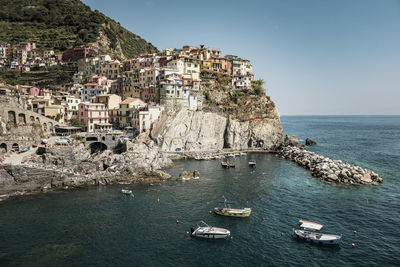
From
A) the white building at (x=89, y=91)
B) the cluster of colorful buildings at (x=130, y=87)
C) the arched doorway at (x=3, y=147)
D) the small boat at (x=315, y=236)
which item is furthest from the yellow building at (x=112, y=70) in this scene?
the small boat at (x=315, y=236)

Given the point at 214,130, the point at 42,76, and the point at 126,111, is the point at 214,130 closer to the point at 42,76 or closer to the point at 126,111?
the point at 126,111

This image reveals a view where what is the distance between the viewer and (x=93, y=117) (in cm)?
7725

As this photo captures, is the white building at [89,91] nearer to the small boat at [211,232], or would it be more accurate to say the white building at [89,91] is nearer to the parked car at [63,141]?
the parked car at [63,141]

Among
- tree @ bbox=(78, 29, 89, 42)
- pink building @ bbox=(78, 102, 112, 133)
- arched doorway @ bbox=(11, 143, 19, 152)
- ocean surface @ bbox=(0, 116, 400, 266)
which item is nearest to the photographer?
ocean surface @ bbox=(0, 116, 400, 266)

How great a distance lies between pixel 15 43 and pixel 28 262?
139892 mm

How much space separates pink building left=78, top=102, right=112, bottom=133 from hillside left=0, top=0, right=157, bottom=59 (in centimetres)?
6120

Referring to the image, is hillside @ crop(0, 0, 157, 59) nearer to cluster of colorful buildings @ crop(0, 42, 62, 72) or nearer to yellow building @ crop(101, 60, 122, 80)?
Result: cluster of colorful buildings @ crop(0, 42, 62, 72)

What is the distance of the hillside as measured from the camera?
422 feet

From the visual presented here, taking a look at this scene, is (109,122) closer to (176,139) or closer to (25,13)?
(176,139)

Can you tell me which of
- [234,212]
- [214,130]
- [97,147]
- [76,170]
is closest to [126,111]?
[97,147]

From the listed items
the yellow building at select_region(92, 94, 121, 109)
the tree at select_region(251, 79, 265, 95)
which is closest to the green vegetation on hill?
the yellow building at select_region(92, 94, 121, 109)

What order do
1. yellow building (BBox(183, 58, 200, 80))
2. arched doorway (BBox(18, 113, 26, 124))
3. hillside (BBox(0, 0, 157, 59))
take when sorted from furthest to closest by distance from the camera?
hillside (BBox(0, 0, 157, 59))
yellow building (BBox(183, 58, 200, 80))
arched doorway (BBox(18, 113, 26, 124))

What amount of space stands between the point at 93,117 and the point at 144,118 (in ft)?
51.9

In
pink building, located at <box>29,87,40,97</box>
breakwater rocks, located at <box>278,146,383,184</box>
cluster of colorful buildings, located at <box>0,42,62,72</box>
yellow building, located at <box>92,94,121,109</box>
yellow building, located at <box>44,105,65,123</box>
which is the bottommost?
breakwater rocks, located at <box>278,146,383,184</box>
